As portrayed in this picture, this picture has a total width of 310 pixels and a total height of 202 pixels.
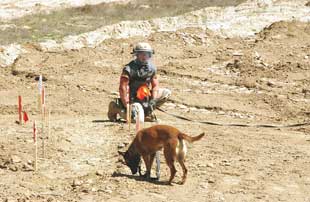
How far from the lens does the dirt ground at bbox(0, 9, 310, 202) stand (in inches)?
383

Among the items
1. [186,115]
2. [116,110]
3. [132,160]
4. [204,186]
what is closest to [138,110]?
[116,110]

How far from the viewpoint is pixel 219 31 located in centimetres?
2406

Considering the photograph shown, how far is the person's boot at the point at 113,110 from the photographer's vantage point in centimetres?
1342

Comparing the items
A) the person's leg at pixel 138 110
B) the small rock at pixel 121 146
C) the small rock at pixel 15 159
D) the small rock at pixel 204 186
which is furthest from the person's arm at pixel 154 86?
the small rock at pixel 204 186

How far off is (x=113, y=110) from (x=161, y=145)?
411 cm

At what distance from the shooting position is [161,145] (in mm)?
9516

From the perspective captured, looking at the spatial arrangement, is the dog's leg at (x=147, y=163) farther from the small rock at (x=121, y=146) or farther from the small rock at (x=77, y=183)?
the small rock at (x=121, y=146)

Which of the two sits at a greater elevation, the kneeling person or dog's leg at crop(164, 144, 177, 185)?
the kneeling person

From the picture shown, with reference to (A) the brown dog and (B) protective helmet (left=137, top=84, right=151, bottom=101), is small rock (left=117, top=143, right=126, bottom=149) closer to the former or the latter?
(B) protective helmet (left=137, top=84, right=151, bottom=101)

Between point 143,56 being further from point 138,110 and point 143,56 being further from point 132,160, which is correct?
point 132,160

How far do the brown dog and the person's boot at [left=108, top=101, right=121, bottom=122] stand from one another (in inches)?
138

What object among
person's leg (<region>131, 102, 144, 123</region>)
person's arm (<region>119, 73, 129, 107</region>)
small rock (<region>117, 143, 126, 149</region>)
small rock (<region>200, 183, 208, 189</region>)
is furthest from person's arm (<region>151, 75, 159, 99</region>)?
small rock (<region>200, 183, 208, 189</region>)

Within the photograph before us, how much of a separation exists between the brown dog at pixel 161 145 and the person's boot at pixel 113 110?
3514 mm

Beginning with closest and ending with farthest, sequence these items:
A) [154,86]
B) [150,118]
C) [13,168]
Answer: [13,168] < [154,86] < [150,118]
